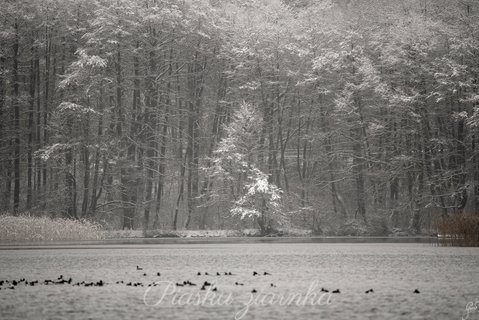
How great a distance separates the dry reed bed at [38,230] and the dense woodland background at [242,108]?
7838 millimetres

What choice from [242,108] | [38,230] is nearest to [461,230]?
[242,108]

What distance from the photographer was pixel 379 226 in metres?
49.2

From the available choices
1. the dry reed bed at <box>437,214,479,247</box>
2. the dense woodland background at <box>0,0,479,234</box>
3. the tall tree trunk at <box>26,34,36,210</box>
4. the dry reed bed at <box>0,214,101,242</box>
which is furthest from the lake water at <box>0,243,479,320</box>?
the tall tree trunk at <box>26,34,36,210</box>

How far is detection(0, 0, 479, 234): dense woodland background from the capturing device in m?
50.4

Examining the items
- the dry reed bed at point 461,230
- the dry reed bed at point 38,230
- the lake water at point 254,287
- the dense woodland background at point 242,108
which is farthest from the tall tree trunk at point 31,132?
the dry reed bed at point 461,230

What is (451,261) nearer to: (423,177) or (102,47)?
(423,177)

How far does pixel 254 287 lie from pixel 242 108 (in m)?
35.1

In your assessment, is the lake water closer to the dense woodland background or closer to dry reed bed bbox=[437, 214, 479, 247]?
dry reed bed bbox=[437, 214, 479, 247]

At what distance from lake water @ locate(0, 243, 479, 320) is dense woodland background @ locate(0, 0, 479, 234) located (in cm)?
2105

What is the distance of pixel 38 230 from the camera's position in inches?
1689

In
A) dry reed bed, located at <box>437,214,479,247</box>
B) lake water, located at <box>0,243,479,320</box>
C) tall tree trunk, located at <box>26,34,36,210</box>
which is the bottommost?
lake water, located at <box>0,243,479,320</box>

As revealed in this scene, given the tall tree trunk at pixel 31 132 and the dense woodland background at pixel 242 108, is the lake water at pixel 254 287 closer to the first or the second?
the dense woodland background at pixel 242 108

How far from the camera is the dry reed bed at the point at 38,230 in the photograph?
139 ft

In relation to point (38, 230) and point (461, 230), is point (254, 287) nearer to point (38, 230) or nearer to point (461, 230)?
point (461, 230)
